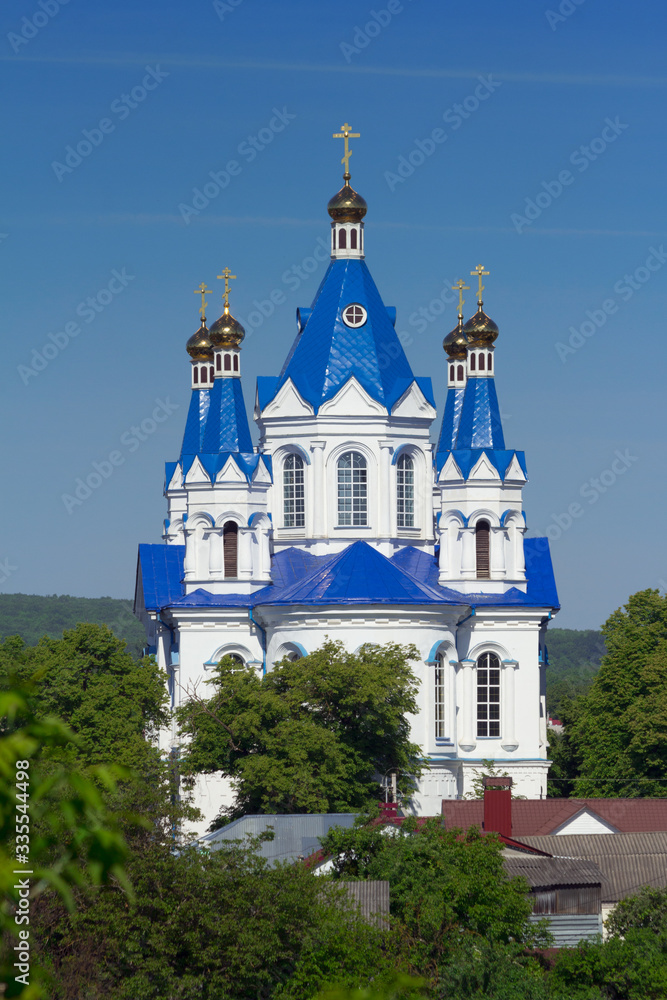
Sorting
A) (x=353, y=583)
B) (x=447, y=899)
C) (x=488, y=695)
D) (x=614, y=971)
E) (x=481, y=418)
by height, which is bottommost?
(x=614, y=971)

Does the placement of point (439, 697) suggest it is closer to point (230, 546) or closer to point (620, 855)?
point (230, 546)

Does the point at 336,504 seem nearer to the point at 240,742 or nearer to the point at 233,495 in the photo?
the point at 233,495

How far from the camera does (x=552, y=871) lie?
30219 millimetres

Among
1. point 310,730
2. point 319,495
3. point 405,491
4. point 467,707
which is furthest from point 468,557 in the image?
point 310,730

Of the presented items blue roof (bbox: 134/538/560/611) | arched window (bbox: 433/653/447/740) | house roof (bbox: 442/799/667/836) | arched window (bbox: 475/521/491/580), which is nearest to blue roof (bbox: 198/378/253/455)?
blue roof (bbox: 134/538/560/611)

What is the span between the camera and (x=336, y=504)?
4794 centimetres

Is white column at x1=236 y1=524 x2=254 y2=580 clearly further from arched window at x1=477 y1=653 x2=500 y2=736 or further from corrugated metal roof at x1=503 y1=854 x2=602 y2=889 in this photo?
corrugated metal roof at x1=503 y1=854 x2=602 y2=889

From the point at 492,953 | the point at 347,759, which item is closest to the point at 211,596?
the point at 347,759

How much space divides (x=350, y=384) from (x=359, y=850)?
21.5 metres

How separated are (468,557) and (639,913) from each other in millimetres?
19737

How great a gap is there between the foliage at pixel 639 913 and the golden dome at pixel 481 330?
22.5 meters

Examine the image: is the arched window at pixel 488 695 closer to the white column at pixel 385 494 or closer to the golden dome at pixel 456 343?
the white column at pixel 385 494

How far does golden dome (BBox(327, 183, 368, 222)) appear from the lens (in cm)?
4938

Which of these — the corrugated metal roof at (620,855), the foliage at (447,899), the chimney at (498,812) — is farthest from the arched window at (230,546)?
the foliage at (447,899)
